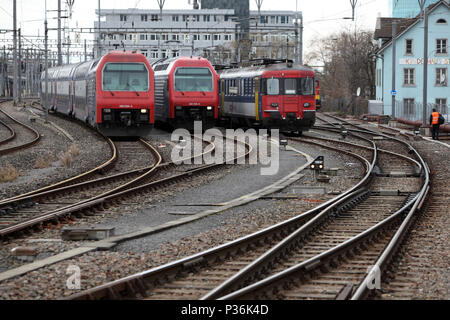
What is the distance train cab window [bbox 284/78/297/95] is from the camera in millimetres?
32625

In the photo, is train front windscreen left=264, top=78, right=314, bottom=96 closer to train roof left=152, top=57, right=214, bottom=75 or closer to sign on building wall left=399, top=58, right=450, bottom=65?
train roof left=152, top=57, right=214, bottom=75

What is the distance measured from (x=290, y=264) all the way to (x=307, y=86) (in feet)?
78.6

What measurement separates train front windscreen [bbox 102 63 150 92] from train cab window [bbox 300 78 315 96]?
663 centimetres

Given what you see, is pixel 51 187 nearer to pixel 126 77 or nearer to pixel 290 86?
pixel 126 77

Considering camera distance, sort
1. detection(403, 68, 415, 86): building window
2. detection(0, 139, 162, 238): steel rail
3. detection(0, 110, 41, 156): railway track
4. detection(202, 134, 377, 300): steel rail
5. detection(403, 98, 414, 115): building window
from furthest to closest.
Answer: detection(403, 68, 415, 86): building window → detection(403, 98, 414, 115): building window → detection(0, 110, 41, 156): railway track → detection(0, 139, 162, 238): steel rail → detection(202, 134, 377, 300): steel rail

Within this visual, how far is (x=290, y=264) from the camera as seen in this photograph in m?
9.38

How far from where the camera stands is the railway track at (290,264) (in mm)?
7816

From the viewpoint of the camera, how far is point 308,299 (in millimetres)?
7734

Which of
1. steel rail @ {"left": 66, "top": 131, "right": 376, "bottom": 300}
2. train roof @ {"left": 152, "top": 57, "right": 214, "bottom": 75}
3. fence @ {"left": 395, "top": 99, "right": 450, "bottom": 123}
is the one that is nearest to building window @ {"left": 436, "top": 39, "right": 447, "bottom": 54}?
fence @ {"left": 395, "top": 99, "right": 450, "bottom": 123}

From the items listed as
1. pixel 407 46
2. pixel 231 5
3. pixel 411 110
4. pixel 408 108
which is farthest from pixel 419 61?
pixel 231 5

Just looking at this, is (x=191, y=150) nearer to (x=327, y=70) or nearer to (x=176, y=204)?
(x=176, y=204)

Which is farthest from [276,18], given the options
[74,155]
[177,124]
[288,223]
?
[288,223]

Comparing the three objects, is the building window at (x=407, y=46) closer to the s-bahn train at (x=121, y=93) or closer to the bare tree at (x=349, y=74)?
the bare tree at (x=349, y=74)

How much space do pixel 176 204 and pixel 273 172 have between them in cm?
581
